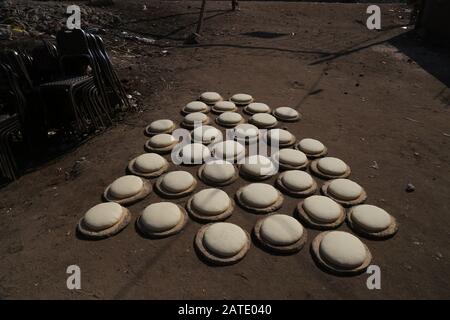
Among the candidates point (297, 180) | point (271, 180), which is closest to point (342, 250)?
point (297, 180)

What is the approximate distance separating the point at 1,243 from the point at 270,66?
5577mm

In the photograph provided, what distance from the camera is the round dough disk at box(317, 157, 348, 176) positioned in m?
3.51

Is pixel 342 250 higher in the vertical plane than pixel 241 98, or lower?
lower

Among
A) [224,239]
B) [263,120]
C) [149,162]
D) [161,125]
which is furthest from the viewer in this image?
[263,120]

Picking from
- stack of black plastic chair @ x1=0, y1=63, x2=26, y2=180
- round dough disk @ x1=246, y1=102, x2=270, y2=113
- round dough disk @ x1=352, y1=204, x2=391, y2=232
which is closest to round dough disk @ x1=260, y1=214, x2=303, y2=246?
round dough disk @ x1=352, y1=204, x2=391, y2=232

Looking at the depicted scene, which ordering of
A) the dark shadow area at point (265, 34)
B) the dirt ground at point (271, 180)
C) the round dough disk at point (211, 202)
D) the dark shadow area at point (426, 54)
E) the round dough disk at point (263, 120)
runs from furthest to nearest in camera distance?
the dark shadow area at point (265, 34), the dark shadow area at point (426, 54), the round dough disk at point (263, 120), the round dough disk at point (211, 202), the dirt ground at point (271, 180)

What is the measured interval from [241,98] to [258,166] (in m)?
1.96

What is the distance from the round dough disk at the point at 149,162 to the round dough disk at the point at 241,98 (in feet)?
6.41

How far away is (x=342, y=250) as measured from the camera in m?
2.55

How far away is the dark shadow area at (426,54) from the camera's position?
21.0 ft

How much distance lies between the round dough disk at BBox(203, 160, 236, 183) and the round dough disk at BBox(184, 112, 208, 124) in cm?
105

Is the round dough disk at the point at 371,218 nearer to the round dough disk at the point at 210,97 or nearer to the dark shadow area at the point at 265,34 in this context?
the round dough disk at the point at 210,97

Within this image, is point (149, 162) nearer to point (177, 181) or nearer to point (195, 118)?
point (177, 181)

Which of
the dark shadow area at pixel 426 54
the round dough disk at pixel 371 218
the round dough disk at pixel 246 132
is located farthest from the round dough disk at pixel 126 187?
the dark shadow area at pixel 426 54
